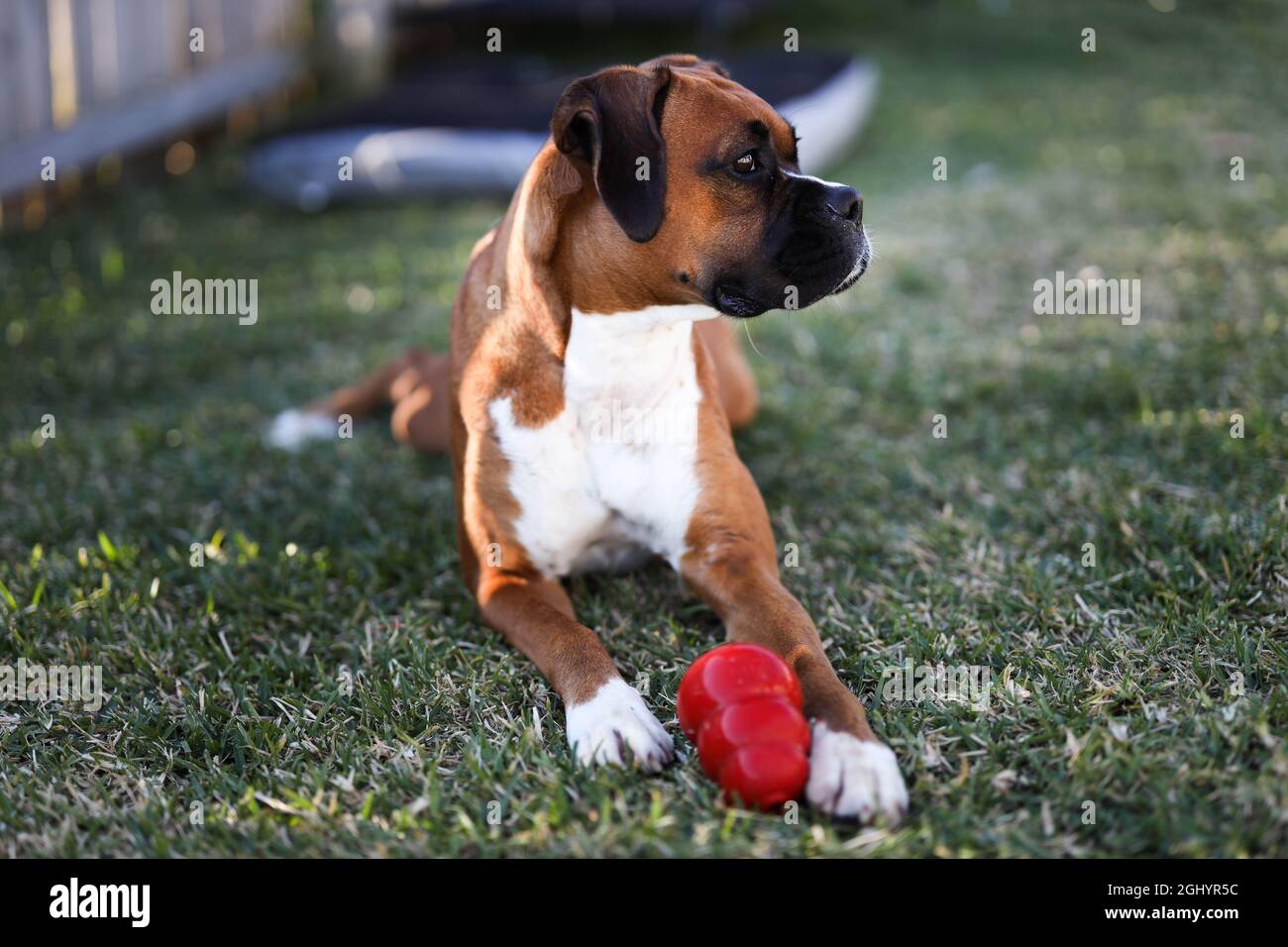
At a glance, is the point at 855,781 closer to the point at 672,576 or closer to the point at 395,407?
the point at 672,576

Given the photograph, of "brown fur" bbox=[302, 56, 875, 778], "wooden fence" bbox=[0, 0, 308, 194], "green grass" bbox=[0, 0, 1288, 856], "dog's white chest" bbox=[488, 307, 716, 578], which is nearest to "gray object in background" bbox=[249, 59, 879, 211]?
"green grass" bbox=[0, 0, 1288, 856]

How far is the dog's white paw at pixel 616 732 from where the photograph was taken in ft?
8.41

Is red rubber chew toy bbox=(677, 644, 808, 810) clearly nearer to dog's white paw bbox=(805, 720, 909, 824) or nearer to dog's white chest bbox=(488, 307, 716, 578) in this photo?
dog's white paw bbox=(805, 720, 909, 824)

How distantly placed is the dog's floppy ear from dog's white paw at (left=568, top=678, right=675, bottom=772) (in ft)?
3.43

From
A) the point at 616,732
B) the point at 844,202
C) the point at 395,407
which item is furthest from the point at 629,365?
the point at 395,407

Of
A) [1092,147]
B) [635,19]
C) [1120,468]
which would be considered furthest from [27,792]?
[635,19]

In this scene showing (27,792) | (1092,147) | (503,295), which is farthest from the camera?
(1092,147)

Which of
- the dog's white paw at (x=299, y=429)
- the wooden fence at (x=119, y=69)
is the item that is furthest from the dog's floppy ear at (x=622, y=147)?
the wooden fence at (x=119, y=69)

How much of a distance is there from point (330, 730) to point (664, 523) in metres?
0.98

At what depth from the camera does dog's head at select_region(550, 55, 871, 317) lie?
280 centimetres

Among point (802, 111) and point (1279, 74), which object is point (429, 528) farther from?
point (1279, 74)

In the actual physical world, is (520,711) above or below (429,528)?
below
